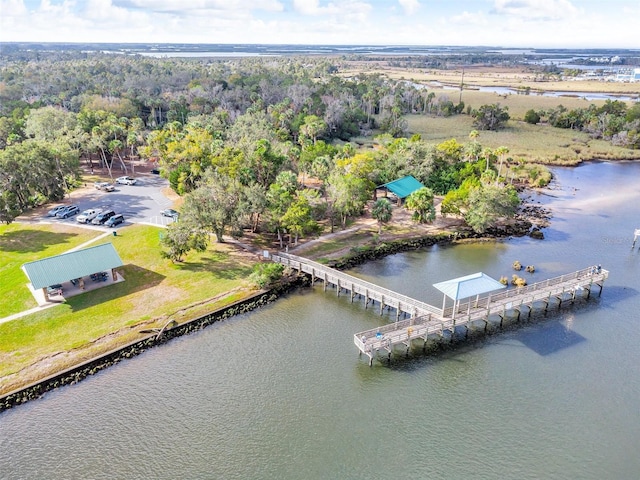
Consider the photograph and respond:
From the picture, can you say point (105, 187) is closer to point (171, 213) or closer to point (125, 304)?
point (171, 213)

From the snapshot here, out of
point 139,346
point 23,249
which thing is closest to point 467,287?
point 139,346

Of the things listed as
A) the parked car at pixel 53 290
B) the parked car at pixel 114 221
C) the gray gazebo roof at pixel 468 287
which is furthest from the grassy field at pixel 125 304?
the gray gazebo roof at pixel 468 287

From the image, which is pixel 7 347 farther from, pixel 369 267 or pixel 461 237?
pixel 461 237

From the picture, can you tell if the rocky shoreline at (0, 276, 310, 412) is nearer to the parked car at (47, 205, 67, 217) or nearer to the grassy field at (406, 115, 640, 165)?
the parked car at (47, 205, 67, 217)

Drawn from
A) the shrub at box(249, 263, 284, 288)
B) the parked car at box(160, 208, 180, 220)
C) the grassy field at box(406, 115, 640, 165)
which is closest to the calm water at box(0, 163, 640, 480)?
the shrub at box(249, 263, 284, 288)

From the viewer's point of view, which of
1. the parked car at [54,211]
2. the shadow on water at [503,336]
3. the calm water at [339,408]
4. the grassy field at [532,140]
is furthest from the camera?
the grassy field at [532,140]

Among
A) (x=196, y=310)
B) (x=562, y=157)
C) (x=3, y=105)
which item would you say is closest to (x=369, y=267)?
(x=196, y=310)

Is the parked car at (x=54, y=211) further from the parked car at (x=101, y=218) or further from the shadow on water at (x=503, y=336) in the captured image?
the shadow on water at (x=503, y=336)

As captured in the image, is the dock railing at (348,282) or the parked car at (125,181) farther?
the parked car at (125,181)
